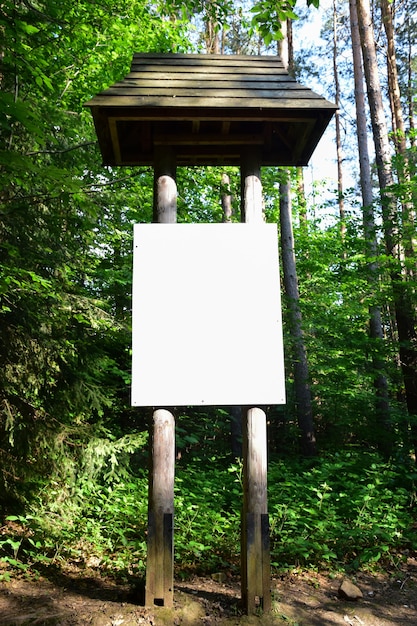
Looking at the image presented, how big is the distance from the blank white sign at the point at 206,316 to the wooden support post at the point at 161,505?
0.26 m

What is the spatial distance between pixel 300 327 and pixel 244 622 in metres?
6.97

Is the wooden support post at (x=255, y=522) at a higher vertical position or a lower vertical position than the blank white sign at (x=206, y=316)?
lower

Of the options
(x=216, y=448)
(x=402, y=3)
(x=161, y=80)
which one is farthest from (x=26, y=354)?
(x=402, y=3)

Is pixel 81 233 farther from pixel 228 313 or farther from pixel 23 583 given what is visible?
pixel 23 583

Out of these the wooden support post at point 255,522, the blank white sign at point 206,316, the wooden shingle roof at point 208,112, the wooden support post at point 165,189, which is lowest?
the wooden support post at point 255,522

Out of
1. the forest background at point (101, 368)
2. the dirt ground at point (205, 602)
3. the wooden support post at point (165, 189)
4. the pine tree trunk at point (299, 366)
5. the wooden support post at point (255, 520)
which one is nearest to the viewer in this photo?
the dirt ground at point (205, 602)

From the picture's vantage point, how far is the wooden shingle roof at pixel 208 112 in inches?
144

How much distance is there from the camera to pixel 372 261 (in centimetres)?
794

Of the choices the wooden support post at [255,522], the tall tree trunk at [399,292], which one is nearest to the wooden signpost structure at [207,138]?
the wooden support post at [255,522]

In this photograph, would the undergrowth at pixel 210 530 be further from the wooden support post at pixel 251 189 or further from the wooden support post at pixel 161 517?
the wooden support post at pixel 251 189

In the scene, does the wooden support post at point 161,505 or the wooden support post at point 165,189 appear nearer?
the wooden support post at point 161,505

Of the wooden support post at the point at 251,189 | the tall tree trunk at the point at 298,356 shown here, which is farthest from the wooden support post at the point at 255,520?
the tall tree trunk at the point at 298,356

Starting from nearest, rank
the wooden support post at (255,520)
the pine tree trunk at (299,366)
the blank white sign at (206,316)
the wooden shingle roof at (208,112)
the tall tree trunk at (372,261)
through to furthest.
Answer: the wooden support post at (255,520)
the blank white sign at (206,316)
the wooden shingle roof at (208,112)
the tall tree trunk at (372,261)
the pine tree trunk at (299,366)

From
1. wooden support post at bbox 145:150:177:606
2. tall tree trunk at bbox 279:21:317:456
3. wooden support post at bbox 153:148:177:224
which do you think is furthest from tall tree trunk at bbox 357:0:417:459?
wooden support post at bbox 145:150:177:606
